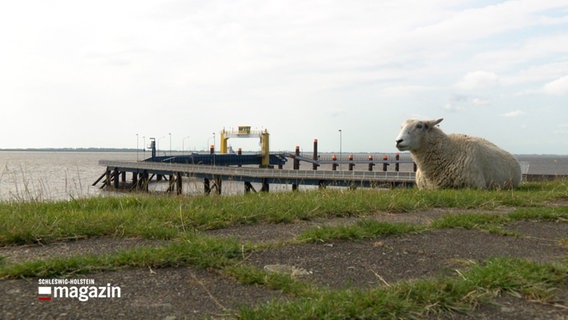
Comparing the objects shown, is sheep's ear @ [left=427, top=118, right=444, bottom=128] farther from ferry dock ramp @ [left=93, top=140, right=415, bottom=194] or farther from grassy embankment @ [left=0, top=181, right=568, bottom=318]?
grassy embankment @ [left=0, top=181, right=568, bottom=318]

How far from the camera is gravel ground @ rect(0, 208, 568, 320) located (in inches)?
98.3

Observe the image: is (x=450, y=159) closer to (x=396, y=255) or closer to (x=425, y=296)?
(x=396, y=255)

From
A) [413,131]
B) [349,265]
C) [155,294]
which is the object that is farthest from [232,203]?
[413,131]

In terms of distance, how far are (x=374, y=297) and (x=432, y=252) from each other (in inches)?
63.5

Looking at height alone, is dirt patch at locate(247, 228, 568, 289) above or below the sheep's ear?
Answer: below

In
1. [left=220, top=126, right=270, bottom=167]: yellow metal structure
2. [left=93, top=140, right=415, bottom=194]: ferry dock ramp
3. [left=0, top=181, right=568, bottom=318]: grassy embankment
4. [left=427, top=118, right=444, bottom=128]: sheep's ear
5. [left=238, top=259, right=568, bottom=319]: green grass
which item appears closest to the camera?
[left=238, top=259, right=568, bottom=319]: green grass

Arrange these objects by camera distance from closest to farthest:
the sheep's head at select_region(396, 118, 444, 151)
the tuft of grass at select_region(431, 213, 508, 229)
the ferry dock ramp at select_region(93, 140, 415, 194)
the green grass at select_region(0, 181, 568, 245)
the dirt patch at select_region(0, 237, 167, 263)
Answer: the dirt patch at select_region(0, 237, 167, 263) < the green grass at select_region(0, 181, 568, 245) < the tuft of grass at select_region(431, 213, 508, 229) < the sheep's head at select_region(396, 118, 444, 151) < the ferry dock ramp at select_region(93, 140, 415, 194)

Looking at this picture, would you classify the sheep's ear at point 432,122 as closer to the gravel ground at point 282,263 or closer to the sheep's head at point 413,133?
the sheep's head at point 413,133

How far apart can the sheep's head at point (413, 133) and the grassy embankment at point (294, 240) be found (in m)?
2.68

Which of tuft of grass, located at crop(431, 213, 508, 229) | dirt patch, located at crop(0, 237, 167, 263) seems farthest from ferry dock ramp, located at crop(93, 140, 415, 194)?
dirt patch, located at crop(0, 237, 167, 263)

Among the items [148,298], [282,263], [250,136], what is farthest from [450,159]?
[250,136]

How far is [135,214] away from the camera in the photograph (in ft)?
17.2

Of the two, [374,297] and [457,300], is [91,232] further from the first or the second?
[457,300]

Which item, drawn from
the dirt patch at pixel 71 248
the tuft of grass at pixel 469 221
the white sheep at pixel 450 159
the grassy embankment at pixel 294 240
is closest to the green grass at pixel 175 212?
the grassy embankment at pixel 294 240
